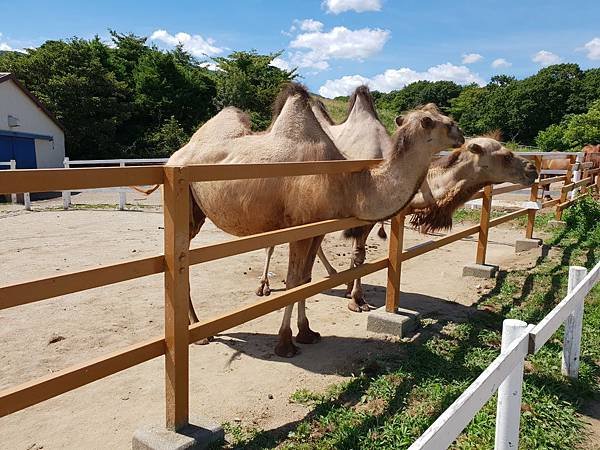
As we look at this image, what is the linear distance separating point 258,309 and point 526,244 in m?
6.99

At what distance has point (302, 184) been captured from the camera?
13.7 feet

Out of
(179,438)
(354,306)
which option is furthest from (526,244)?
(179,438)

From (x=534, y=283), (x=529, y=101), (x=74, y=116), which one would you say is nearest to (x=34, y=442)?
(x=534, y=283)

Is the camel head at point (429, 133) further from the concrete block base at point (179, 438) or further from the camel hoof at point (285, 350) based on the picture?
the concrete block base at point (179, 438)

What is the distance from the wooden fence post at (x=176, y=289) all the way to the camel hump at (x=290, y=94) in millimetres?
2439

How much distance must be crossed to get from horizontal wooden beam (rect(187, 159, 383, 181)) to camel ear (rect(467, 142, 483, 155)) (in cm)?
235

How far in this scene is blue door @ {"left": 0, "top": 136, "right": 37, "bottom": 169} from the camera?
20.9m

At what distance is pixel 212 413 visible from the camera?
338 cm

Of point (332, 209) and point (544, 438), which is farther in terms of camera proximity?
point (332, 209)

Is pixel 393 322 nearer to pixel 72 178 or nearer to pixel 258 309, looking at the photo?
pixel 258 309

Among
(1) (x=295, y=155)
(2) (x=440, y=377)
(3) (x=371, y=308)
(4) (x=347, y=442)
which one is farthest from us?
(3) (x=371, y=308)

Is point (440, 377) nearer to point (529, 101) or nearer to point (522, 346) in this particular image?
point (522, 346)

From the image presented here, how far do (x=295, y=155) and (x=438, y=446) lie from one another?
10.6 ft

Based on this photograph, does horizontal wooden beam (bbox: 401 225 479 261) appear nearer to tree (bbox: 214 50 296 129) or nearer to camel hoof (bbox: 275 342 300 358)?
A: camel hoof (bbox: 275 342 300 358)
